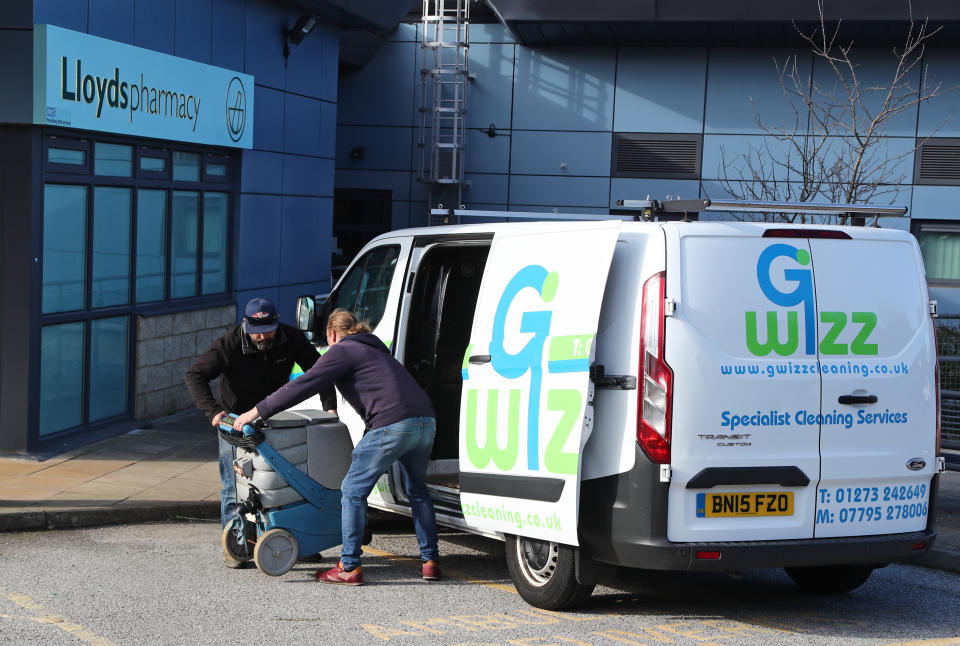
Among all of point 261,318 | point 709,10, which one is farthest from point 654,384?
point 709,10

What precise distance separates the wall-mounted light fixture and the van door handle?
1074 centimetres

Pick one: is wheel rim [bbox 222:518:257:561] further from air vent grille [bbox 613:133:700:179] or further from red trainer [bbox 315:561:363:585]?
air vent grille [bbox 613:133:700:179]

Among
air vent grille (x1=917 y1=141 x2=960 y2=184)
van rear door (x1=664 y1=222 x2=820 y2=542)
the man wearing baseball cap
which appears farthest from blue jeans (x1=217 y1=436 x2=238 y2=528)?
air vent grille (x1=917 y1=141 x2=960 y2=184)

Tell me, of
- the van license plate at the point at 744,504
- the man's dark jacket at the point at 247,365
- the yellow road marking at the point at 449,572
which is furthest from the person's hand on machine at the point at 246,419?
the van license plate at the point at 744,504

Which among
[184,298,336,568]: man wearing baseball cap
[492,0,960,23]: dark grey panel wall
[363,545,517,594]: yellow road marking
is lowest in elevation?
[363,545,517,594]: yellow road marking

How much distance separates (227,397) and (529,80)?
49.5 ft

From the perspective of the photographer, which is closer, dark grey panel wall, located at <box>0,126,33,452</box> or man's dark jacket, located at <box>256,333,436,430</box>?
man's dark jacket, located at <box>256,333,436,430</box>

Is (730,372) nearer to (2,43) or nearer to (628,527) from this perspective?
(628,527)

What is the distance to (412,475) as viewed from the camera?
6.89 m

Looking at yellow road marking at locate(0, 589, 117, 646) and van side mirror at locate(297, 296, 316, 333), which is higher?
van side mirror at locate(297, 296, 316, 333)

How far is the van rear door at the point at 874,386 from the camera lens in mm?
5980

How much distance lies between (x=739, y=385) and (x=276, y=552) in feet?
9.25

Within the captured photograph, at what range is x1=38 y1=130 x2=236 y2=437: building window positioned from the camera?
408 inches

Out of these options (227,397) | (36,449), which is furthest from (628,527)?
(36,449)
